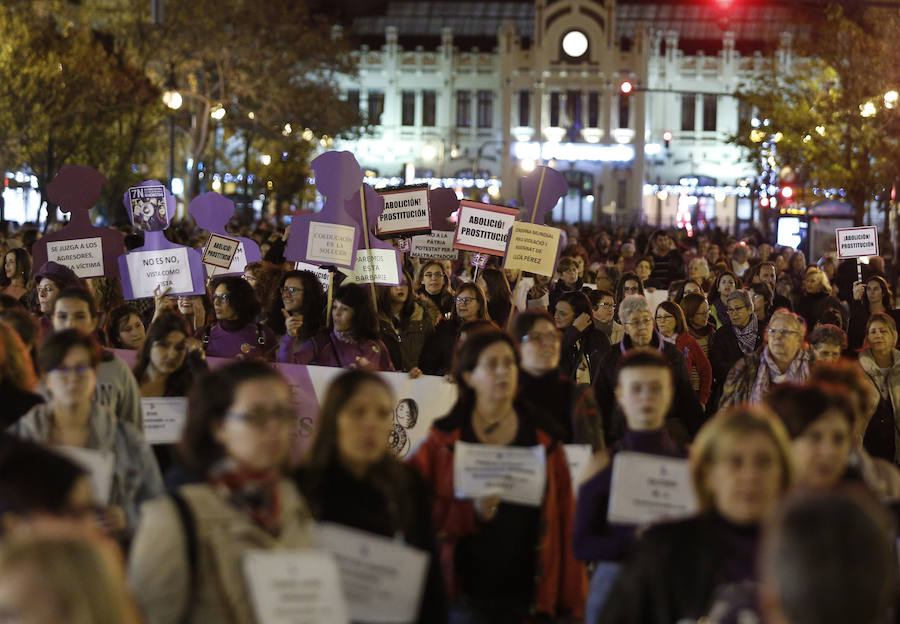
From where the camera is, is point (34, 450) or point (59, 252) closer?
point (34, 450)

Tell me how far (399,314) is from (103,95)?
28.1 meters

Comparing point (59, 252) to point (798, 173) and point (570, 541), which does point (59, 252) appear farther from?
point (798, 173)

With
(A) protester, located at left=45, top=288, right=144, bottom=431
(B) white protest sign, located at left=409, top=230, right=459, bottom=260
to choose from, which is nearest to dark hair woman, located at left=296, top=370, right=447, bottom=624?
(A) protester, located at left=45, top=288, right=144, bottom=431

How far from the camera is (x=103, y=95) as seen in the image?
121ft

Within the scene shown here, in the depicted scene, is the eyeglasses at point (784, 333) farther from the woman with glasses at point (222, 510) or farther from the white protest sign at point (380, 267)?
the woman with glasses at point (222, 510)

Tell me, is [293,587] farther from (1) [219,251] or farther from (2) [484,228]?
(1) [219,251]

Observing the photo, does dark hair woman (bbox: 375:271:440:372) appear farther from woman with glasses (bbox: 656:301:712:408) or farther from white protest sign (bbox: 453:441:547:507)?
white protest sign (bbox: 453:441:547:507)

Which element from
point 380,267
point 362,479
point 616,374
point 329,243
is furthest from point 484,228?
point 362,479

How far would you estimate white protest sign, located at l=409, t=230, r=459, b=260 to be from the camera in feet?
47.1

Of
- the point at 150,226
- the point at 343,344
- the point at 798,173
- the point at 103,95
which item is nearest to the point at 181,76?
the point at 103,95

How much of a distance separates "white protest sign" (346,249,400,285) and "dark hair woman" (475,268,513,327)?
1.30 m

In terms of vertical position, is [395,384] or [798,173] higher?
[798,173]

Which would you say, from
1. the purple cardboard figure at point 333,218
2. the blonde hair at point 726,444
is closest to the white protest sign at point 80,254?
the purple cardboard figure at point 333,218

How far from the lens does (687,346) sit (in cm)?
950
